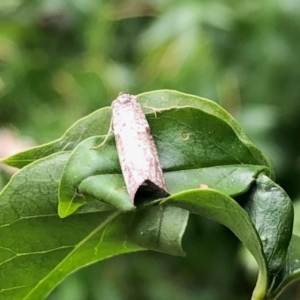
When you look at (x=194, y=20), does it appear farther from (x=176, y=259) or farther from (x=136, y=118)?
(x=136, y=118)

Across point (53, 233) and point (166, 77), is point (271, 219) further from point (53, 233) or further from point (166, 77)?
point (166, 77)

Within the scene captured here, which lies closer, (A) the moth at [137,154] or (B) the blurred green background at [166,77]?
(A) the moth at [137,154]

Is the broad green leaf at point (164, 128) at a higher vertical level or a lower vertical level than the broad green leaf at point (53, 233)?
higher

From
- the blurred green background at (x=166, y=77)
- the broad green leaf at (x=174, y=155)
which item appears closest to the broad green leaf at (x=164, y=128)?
the broad green leaf at (x=174, y=155)

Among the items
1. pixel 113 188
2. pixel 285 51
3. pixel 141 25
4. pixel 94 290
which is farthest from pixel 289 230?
pixel 141 25

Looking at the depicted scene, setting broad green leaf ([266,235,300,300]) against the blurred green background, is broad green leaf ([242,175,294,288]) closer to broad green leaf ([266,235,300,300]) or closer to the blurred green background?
broad green leaf ([266,235,300,300])

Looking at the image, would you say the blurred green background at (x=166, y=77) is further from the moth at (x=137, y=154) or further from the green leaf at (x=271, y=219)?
the green leaf at (x=271, y=219)

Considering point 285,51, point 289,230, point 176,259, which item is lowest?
point 176,259
